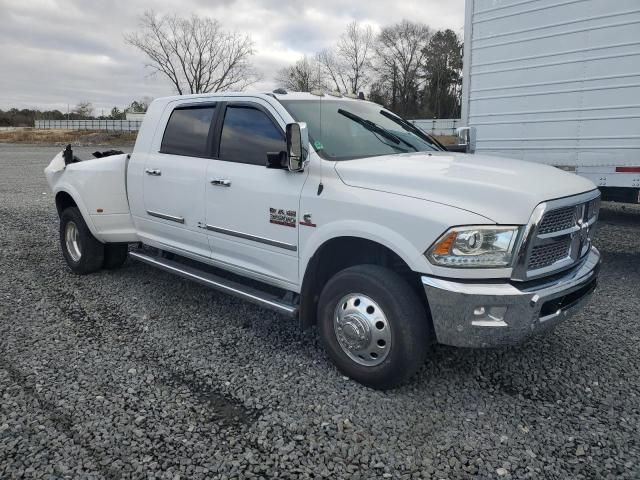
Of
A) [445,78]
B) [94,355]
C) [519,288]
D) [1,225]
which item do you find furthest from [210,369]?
[445,78]

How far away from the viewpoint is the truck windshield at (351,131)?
383 cm

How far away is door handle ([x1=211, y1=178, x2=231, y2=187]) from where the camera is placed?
4145 mm

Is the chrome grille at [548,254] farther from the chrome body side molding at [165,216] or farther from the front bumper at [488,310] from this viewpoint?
the chrome body side molding at [165,216]

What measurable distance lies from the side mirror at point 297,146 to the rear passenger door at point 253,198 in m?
0.13

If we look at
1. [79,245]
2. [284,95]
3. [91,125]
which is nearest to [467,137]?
[284,95]

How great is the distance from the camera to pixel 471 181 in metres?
3.07

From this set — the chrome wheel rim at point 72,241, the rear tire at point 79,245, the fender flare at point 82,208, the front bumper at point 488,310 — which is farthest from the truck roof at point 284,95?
the chrome wheel rim at point 72,241

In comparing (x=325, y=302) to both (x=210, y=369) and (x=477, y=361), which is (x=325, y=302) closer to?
(x=210, y=369)

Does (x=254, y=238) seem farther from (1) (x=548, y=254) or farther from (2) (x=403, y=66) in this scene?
(2) (x=403, y=66)

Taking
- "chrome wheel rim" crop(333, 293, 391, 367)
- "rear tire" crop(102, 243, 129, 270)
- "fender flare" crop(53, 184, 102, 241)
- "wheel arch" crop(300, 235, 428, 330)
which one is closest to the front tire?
"chrome wheel rim" crop(333, 293, 391, 367)

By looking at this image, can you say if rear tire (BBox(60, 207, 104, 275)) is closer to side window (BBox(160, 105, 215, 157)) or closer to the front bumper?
side window (BBox(160, 105, 215, 157))

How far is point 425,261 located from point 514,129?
432cm

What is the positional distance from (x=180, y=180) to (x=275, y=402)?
2.26 meters

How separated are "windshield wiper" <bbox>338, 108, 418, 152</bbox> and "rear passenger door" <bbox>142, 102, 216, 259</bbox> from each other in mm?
1175
